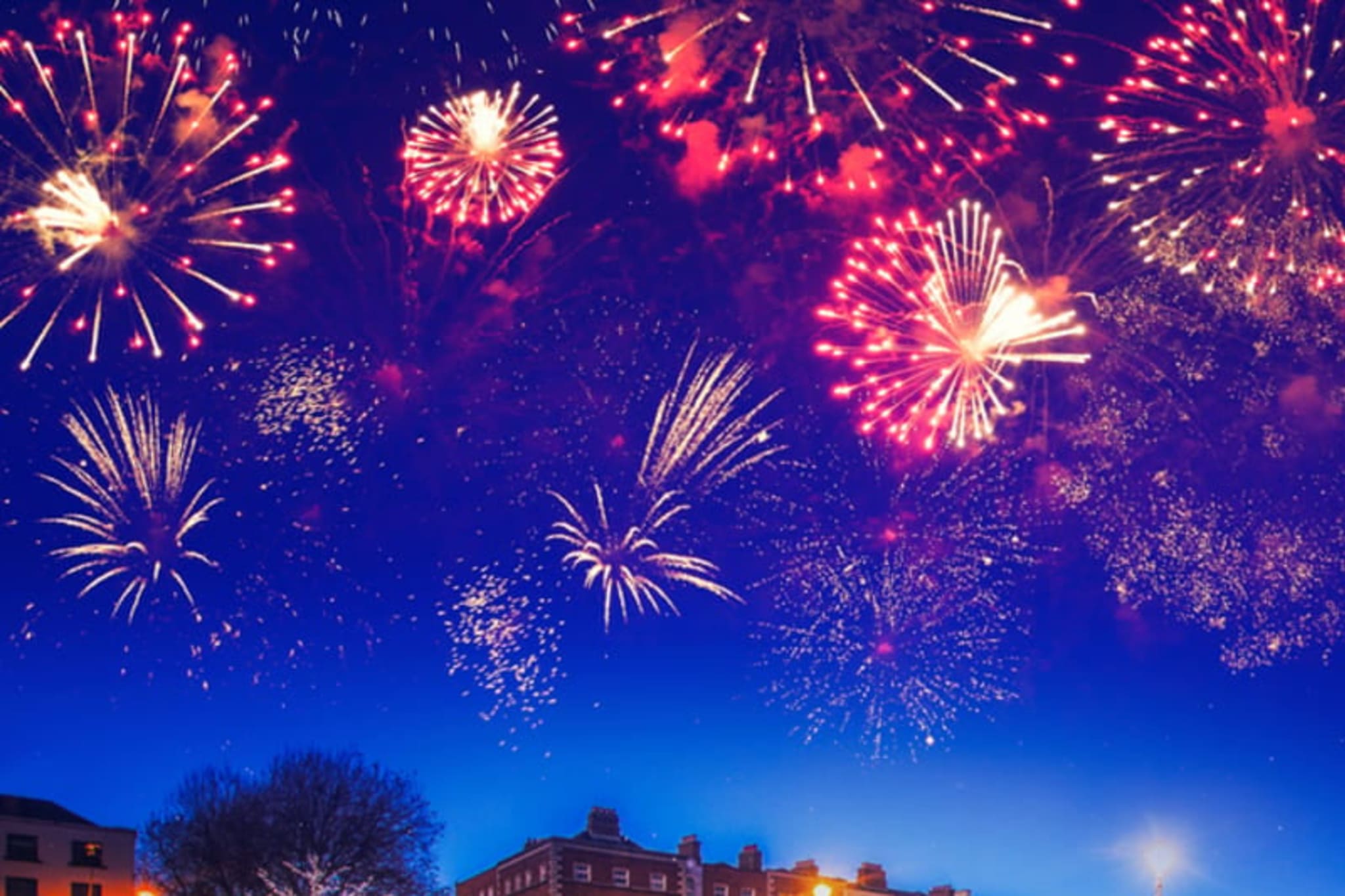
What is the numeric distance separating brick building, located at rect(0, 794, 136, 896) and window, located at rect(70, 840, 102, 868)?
0.11ft

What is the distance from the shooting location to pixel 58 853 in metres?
73.9

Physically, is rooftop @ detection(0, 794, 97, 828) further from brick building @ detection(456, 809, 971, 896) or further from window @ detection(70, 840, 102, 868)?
brick building @ detection(456, 809, 971, 896)

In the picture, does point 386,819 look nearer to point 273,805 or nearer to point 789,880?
point 273,805

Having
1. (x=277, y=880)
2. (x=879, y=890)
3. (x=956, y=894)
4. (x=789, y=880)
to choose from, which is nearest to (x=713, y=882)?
(x=789, y=880)

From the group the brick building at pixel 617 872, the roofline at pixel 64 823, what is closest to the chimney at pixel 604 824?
Result: the brick building at pixel 617 872

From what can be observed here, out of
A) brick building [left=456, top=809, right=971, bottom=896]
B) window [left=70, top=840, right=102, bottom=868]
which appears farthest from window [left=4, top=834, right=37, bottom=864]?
brick building [left=456, top=809, right=971, bottom=896]

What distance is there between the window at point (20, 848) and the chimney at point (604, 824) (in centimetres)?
2808

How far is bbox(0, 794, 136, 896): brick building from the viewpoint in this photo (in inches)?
2827

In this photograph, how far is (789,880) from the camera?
9038 centimetres

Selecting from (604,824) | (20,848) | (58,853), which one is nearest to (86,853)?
(58,853)

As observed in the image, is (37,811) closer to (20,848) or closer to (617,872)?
(20,848)

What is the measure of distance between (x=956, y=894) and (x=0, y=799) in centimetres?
6012

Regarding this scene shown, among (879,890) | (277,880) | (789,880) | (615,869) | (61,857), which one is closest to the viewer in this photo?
(277,880)

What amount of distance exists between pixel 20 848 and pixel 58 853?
2.11 m
